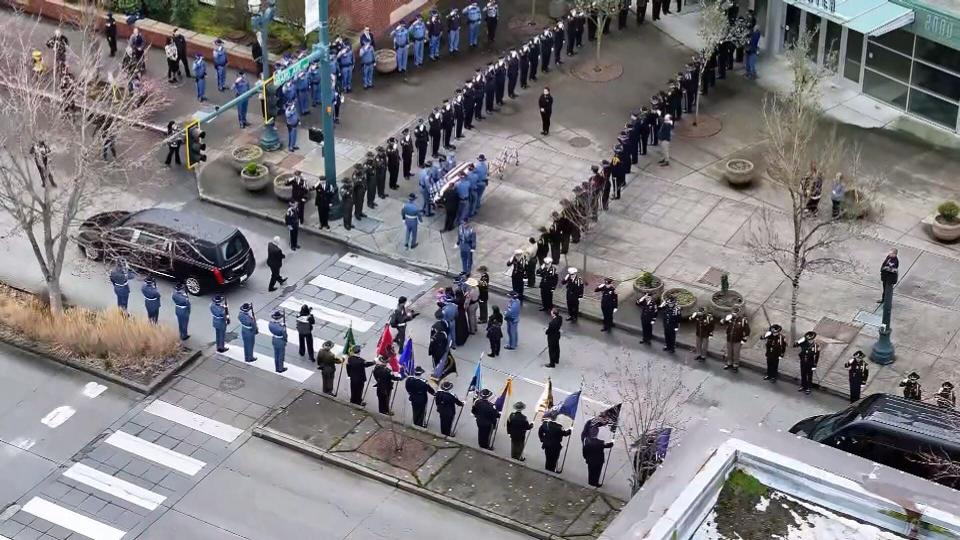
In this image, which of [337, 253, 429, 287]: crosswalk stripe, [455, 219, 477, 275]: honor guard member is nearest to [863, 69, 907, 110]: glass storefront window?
[455, 219, 477, 275]: honor guard member

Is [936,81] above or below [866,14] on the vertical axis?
below

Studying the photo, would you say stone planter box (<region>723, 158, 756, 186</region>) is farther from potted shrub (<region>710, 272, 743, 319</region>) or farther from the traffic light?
the traffic light

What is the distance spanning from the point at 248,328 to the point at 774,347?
10.3 m

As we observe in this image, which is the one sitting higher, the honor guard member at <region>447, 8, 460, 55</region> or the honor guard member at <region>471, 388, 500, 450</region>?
the honor guard member at <region>447, 8, 460, 55</region>

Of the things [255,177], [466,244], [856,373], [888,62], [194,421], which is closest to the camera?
[856,373]

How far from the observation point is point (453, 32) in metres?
45.1

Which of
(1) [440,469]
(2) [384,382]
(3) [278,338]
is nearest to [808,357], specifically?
(1) [440,469]

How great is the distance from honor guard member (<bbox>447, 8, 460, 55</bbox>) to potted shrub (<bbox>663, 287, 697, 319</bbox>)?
43.9 ft

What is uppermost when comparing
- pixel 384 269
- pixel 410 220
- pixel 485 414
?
pixel 410 220

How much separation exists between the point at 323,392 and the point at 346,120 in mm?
11935

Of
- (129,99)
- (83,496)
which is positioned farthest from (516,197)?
(83,496)

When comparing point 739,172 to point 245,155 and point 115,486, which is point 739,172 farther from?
point 115,486

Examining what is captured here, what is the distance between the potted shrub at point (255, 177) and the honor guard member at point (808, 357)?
45.2ft

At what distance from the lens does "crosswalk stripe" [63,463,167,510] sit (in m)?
29.3
